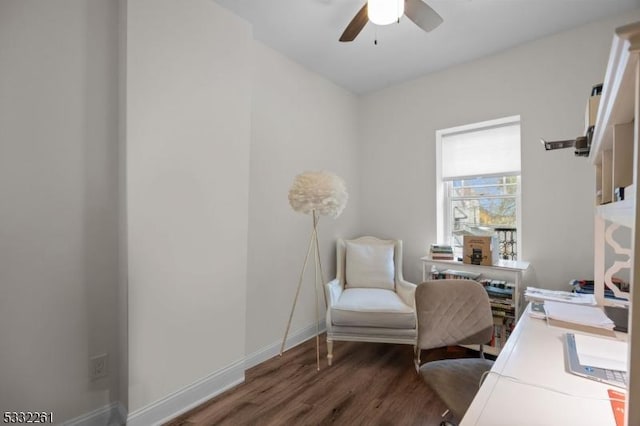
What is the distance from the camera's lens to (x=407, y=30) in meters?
2.37

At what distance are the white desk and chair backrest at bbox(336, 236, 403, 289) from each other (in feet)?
5.84

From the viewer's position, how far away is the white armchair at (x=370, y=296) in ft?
7.91

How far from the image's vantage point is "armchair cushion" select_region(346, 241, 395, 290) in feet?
9.85

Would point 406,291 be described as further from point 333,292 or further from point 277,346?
point 277,346

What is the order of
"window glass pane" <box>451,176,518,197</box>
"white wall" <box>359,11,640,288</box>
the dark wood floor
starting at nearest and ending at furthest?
the dark wood floor, "white wall" <box>359,11,640,288</box>, "window glass pane" <box>451,176,518,197</box>

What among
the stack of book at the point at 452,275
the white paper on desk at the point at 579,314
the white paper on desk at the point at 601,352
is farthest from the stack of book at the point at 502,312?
the white paper on desk at the point at 601,352

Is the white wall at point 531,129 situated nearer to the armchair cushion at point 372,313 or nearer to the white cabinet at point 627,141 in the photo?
the armchair cushion at point 372,313

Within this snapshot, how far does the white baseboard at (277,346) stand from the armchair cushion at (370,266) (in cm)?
59

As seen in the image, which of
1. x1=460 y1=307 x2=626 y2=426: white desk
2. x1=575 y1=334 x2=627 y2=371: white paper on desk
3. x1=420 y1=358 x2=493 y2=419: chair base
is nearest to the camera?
x1=460 y1=307 x2=626 y2=426: white desk

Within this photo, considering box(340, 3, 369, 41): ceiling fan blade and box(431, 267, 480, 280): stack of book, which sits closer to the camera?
box(340, 3, 369, 41): ceiling fan blade

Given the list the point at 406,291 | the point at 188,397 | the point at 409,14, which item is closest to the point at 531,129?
the point at 409,14

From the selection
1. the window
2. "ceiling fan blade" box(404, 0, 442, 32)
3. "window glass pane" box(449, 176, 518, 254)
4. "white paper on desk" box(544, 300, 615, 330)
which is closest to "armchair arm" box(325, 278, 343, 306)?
the window

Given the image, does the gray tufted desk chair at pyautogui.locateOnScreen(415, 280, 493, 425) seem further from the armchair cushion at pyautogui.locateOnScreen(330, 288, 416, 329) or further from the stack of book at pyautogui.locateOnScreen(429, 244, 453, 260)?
the stack of book at pyautogui.locateOnScreen(429, 244, 453, 260)

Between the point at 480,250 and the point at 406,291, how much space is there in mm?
746
